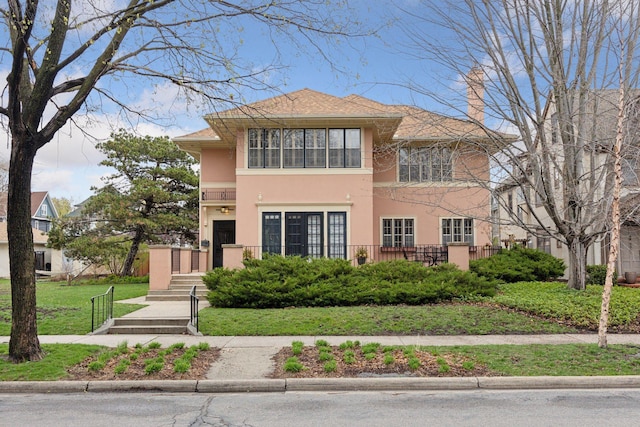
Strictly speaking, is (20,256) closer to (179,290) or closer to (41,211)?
(179,290)

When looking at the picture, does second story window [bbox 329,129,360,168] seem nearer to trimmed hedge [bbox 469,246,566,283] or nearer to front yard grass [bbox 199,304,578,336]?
trimmed hedge [bbox 469,246,566,283]

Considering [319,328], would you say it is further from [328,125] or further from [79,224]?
[79,224]

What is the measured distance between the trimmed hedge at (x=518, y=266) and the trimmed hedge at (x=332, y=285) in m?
2.15

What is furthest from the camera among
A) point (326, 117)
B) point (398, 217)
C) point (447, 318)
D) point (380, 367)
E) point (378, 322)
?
point (398, 217)

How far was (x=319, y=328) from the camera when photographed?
11.3 m

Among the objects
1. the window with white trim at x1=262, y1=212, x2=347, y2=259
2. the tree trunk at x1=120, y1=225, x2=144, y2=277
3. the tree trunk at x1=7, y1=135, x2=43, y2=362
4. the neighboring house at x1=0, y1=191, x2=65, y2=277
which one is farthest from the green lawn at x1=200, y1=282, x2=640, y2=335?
the neighboring house at x1=0, y1=191, x2=65, y2=277

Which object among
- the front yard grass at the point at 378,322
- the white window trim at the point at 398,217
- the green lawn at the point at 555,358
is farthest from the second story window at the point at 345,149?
the green lawn at the point at 555,358

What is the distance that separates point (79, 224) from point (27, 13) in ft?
63.5

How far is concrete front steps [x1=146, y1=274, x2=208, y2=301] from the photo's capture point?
657 inches

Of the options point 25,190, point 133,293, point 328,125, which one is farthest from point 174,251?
point 25,190

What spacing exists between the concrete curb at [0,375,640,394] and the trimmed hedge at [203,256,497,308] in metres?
6.63

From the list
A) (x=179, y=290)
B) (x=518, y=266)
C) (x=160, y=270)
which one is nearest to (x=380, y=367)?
(x=179, y=290)

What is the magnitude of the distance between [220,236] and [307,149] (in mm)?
5576

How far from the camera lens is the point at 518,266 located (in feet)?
58.9
